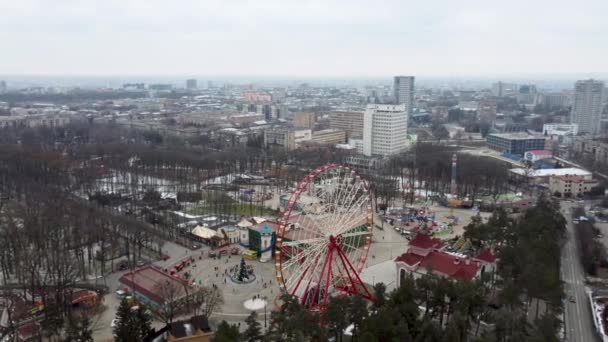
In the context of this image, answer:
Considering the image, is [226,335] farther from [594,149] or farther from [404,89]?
[404,89]

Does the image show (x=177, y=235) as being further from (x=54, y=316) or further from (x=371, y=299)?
(x=371, y=299)

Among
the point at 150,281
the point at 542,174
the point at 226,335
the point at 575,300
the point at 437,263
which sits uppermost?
the point at 226,335

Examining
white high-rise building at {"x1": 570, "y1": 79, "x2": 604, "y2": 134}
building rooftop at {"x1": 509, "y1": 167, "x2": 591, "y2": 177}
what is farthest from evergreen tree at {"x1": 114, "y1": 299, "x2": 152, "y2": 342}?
white high-rise building at {"x1": 570, "y1": 79, "x2": 604, "y2": 134}

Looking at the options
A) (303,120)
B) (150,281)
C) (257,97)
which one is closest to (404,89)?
(303,120)

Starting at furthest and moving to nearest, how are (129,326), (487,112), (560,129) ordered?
(487,112) → (560,129) → (129,326)

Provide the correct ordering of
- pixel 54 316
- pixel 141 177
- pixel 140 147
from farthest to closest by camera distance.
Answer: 1. pixel 140 147
2. pixel 141 177
3. pixel 54 316

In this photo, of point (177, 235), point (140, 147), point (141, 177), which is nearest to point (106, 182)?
point (141, 177)
